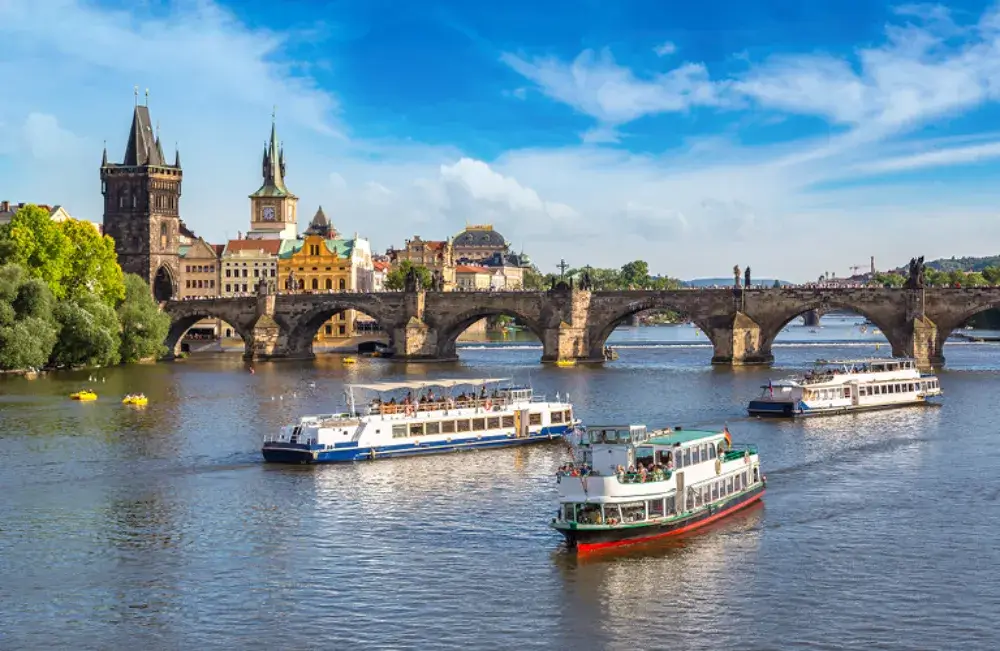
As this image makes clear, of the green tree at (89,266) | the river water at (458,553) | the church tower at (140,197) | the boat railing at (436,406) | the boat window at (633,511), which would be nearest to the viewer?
the river water at (458,553)

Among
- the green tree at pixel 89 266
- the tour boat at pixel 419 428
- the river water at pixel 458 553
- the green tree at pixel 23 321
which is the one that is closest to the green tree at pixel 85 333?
the green tree at pixel 23 321

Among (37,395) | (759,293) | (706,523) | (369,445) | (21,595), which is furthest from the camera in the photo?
(759,293)

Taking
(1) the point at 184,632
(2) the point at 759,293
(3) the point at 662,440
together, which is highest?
(2) the point at 759,293

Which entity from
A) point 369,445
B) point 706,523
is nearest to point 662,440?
point 706,523

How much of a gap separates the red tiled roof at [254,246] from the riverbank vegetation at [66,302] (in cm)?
5831

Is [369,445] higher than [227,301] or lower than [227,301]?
lower

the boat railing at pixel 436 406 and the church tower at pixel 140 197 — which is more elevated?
the church tower at pixel 140 197

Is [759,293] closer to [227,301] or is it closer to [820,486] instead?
[227,301]

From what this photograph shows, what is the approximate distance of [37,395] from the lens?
305ft

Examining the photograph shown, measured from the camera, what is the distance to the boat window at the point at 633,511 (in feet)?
145

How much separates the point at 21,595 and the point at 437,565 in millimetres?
12494

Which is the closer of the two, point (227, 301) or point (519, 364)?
point (519, 364)

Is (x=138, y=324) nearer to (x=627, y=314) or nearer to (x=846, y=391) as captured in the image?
(x=627, y=314)

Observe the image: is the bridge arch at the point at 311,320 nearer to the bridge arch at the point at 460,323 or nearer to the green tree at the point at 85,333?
the bridge arch at the point at 460,323
